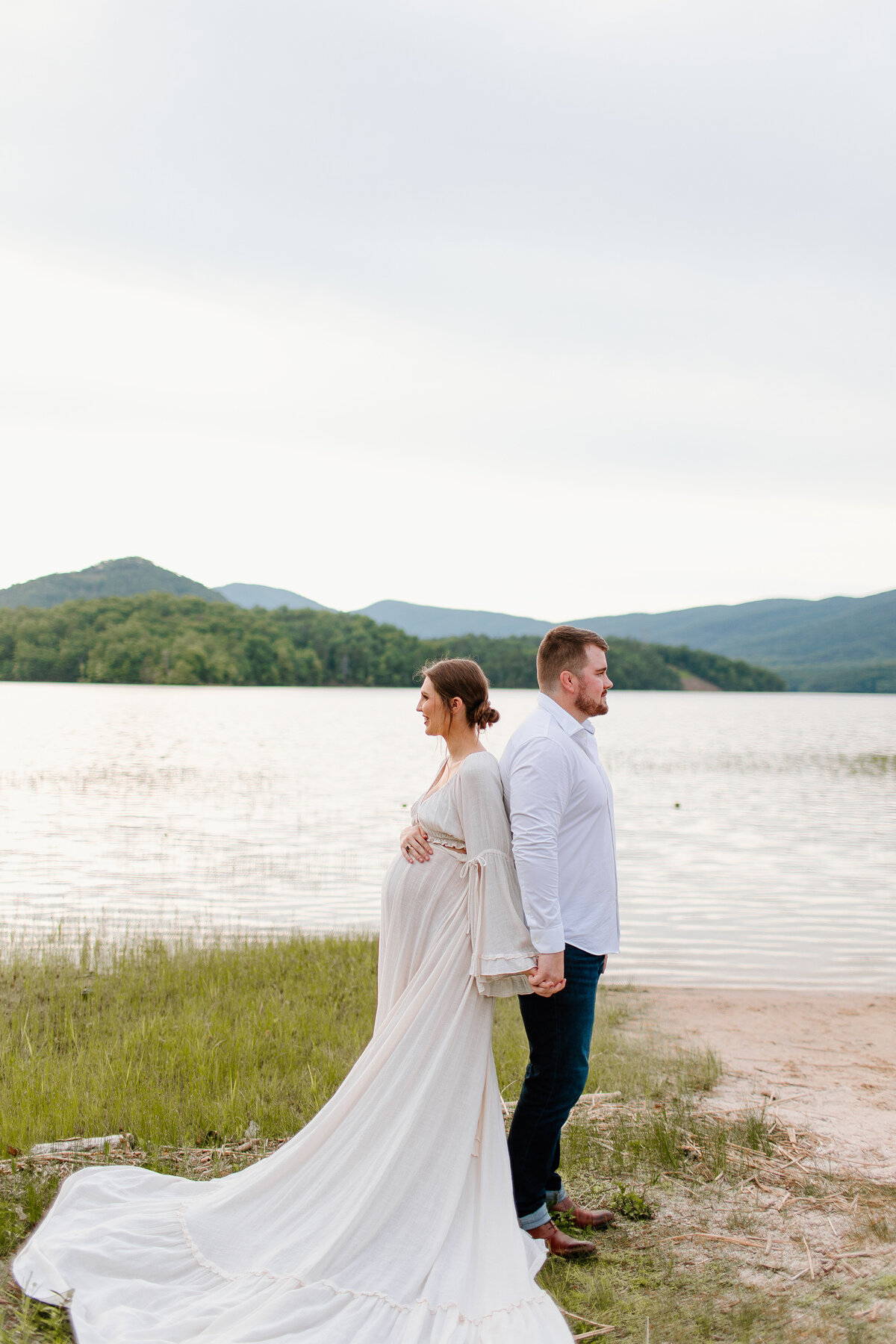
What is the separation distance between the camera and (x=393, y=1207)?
3725 mm

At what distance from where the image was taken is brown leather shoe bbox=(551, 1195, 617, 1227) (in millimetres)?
4492

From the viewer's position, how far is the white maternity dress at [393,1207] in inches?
136

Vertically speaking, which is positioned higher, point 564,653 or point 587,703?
point 564,653

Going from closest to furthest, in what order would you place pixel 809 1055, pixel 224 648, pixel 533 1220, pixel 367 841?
pixel 533 1220 → pixel 809 1055 → pixel 367 841 → pixel 224 648

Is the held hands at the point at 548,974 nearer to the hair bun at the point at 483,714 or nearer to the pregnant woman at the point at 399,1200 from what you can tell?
the pregnant woman at the point at 399,1200

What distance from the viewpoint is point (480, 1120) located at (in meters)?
3.90

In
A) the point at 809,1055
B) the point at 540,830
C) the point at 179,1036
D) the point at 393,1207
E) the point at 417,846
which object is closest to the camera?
the point at 393,1207

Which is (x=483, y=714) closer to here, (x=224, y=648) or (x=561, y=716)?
(x=561, y=716)

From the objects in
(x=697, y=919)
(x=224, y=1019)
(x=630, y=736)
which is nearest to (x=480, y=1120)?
(x=224, y=1019)

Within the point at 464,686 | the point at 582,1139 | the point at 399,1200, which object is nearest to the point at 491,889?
the point at 464,686

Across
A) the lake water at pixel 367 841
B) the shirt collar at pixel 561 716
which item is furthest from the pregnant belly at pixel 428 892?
the lake water at pixel 367 841

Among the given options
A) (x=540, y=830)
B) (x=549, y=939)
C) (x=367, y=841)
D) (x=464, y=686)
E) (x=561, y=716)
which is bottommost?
(x=367, y=841)

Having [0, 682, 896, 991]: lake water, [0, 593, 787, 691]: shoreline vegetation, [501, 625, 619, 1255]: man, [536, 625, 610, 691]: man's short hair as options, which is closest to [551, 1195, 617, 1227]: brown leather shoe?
[501, 625, 619, 1255]: man

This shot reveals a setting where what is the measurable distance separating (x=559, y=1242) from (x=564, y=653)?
2462 mm
